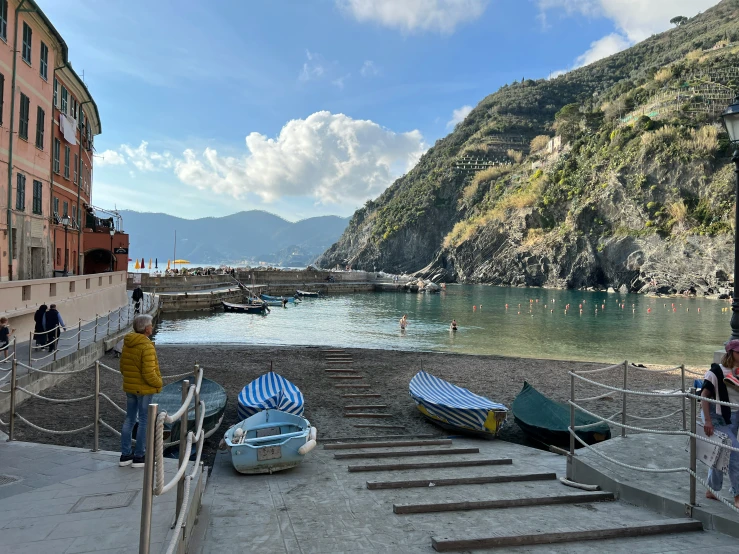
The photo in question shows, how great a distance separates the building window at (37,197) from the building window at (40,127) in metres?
1.92

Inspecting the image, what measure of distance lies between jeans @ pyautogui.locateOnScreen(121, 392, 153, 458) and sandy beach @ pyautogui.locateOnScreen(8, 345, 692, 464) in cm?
284

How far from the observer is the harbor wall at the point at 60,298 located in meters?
16.1

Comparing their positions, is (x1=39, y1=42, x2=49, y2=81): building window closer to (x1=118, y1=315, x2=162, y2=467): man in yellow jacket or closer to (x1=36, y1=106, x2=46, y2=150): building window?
(x1=36, y1=106, x2=46, y2=150): building window

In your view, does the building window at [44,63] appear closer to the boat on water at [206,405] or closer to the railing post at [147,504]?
the boat on water at [206,405]

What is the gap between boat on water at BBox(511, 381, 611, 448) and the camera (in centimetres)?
1045

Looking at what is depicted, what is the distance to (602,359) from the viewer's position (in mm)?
26562

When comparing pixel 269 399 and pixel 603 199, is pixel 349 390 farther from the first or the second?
pixel 603 199

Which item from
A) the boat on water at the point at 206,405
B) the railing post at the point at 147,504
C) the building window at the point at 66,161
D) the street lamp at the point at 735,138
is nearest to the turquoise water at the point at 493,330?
the building window at the point at 66,161

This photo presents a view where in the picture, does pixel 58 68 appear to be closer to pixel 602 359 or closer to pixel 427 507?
pixel 427 507

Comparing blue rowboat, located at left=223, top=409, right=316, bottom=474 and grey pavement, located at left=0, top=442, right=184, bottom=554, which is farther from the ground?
grey pavement, located at left=0, top=442, right=184, bottom=554

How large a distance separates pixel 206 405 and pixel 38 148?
826 inches

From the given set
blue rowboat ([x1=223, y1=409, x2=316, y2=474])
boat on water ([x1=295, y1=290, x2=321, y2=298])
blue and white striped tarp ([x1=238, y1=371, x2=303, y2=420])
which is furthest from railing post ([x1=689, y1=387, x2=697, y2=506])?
boat on water ([x1=295, y1=290, x2=321, y2=298])

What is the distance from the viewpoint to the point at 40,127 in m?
24.0

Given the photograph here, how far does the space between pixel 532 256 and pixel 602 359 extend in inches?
3389
